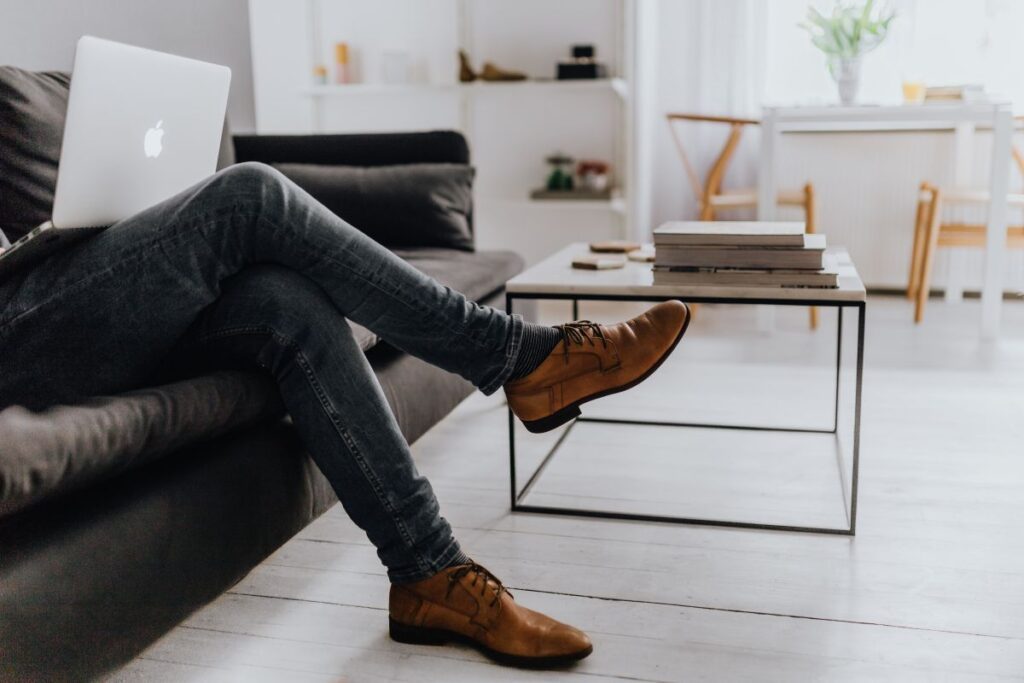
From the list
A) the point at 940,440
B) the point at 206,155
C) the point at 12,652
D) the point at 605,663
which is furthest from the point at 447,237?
the point at 12,652

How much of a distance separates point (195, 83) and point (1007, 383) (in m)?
2.29

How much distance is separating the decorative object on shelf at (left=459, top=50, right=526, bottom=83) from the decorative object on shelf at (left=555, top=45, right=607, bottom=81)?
0.57 ft

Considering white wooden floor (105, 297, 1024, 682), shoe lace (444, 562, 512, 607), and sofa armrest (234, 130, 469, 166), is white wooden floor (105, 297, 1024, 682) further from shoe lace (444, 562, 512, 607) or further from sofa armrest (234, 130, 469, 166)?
sofa armrest (234, 130, 469, 166)

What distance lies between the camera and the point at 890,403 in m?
2.53

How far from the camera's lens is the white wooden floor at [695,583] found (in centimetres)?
129

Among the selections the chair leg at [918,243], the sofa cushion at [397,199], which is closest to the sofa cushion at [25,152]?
the sofa cushion at [397,199]

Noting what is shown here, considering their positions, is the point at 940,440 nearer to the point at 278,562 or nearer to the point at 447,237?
the point at 447,237

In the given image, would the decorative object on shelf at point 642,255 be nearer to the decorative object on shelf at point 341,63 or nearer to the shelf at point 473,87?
the shelf at point 473,87

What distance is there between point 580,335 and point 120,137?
679 millimetres

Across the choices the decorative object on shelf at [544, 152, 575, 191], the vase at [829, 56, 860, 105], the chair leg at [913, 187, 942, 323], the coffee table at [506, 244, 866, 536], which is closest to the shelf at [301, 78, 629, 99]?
the decorative object on shelf at [544, 152, 575, 191]

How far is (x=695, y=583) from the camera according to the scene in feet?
4.99

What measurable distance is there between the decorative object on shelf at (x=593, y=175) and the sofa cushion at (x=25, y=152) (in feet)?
8.10

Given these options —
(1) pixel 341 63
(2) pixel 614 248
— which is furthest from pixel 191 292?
(1) pixel 341 63

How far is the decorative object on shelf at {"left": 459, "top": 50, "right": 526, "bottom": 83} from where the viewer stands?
3.97 m
